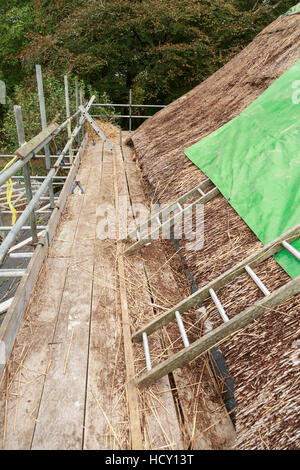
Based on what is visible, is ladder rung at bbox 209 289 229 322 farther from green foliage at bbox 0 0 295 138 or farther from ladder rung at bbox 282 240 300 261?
green foliage at bbox 0 0 295 138

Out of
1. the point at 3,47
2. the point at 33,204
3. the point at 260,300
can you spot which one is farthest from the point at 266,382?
the point at 3,47

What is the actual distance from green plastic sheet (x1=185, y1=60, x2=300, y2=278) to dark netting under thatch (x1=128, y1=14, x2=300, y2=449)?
127 mm

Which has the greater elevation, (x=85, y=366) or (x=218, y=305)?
(x=218, y=305)

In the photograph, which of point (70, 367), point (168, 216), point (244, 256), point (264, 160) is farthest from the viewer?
point (168, 216)

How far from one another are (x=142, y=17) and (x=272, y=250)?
501 inches

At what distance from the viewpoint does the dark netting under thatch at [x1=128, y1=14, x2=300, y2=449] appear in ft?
5.72

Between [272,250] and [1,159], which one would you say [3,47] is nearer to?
[1,159]

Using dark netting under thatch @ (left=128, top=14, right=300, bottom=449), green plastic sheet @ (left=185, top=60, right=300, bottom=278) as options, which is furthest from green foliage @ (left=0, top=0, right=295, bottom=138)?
green plastic sheet @ (left=185, top=60, right=300, bottom=278)

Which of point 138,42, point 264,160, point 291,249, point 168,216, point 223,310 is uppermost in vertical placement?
point 138,42

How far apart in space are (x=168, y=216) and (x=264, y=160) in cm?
140

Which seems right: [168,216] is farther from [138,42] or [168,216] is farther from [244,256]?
[138,42]

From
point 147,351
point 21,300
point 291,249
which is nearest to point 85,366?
→ point 147,351

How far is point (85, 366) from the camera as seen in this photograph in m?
2.43

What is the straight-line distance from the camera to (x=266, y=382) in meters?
1.85
